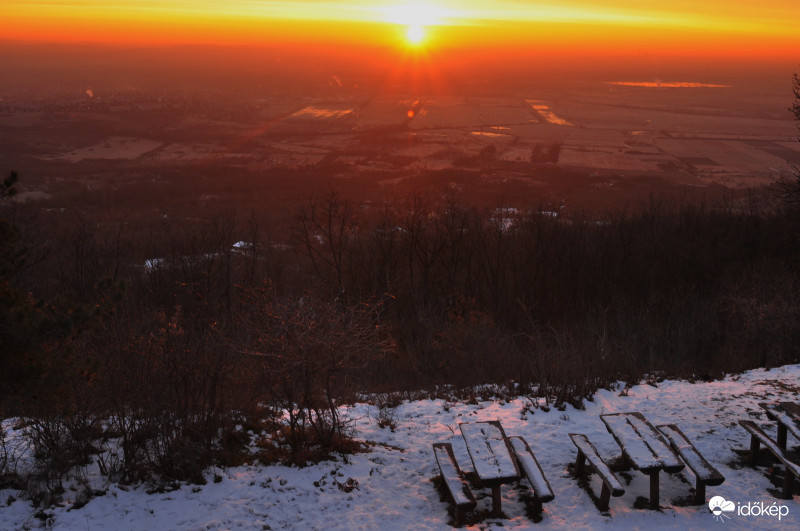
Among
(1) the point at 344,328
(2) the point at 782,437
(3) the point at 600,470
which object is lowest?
(2) the point at 782,437

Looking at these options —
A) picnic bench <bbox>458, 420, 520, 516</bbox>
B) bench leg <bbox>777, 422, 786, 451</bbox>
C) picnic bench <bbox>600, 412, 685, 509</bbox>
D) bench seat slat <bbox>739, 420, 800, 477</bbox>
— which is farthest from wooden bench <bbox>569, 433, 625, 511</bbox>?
bench leg <bbox>777, 422, 786, 451</bbox>

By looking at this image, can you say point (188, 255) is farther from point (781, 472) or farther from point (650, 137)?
point (650, 137)

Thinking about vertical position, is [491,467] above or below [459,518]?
above

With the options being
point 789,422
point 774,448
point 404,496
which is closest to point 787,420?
point 789,422

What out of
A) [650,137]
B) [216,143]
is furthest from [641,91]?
[216,143]

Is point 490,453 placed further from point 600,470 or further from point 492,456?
point 600,470

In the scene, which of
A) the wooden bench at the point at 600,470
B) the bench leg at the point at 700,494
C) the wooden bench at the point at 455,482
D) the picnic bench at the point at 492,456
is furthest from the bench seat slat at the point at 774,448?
the wooden bench at the point at 455,482
